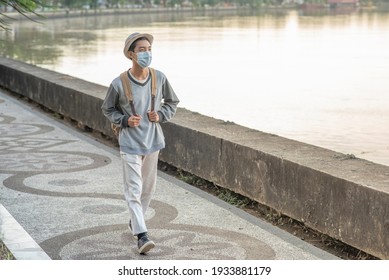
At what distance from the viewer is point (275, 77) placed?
132 ft

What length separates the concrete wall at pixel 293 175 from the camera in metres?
7.77

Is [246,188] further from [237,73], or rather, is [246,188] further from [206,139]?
[237,73]

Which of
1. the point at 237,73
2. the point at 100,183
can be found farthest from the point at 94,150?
the point at 237,73

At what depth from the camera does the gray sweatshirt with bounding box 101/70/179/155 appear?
7.68 m

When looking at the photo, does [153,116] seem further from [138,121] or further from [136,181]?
[136,181]

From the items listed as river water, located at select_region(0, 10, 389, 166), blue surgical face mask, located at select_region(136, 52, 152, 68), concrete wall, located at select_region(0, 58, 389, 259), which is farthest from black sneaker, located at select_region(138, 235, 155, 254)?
river water, located at select_region(0, 10, 389, 166)

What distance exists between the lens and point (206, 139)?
10.5 metres

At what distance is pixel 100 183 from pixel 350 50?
1820 inches

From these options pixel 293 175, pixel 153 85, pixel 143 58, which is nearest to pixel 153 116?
pixel 153 85

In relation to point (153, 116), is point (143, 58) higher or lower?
higher

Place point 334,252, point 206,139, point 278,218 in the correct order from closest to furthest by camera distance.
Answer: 1. point 334,252
2. point 278,218
3. point 206,139

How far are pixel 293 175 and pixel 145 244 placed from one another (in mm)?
1665

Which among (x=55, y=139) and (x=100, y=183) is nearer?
(x=100, y=183)

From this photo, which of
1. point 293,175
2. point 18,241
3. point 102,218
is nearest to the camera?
point 18,241
